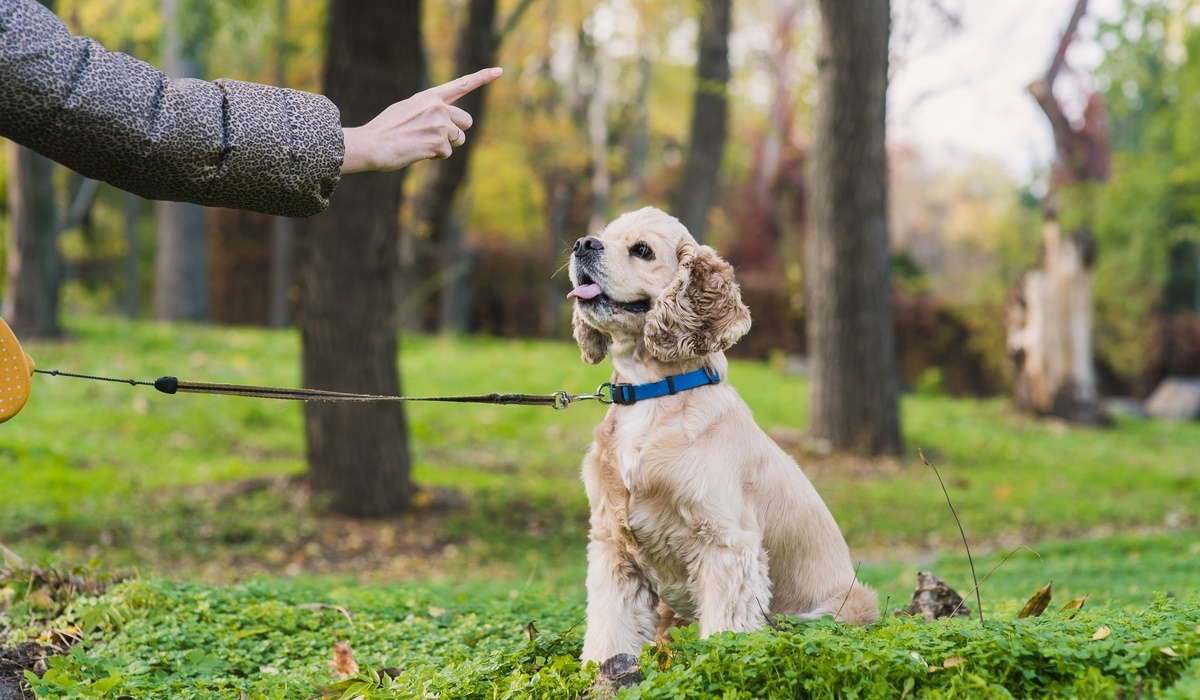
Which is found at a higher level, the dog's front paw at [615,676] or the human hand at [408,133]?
the human hand at [408,133]

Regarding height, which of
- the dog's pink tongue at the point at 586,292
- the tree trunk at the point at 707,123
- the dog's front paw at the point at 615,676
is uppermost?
the tree trunk at the point at 707,123

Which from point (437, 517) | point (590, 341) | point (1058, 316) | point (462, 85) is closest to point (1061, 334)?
point (1058, 316)

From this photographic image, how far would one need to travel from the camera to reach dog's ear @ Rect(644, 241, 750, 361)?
3727mm

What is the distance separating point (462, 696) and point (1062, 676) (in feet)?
6.14

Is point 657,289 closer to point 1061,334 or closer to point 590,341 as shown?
point 590,341

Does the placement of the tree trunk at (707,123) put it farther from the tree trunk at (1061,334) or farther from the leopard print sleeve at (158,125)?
the leopard print sleeve at (158,125)

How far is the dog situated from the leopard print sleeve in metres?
1.05

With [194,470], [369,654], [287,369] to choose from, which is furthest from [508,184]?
[369,654]

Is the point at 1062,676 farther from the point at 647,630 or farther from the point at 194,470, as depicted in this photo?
the point at 194,470

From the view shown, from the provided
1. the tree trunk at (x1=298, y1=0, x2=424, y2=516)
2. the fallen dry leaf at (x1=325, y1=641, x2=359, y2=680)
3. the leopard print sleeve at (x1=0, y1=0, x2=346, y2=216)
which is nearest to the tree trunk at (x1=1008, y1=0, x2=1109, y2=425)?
the tree trunk at (x1=298, y1=0, x2=424, y2=516)

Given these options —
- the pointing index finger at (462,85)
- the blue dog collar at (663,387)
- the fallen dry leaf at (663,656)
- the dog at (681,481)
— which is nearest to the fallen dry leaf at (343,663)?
the dog at (681,481)

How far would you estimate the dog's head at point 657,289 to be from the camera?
3738mm

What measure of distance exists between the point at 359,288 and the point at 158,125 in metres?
5.31

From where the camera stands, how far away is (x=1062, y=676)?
302 cm
